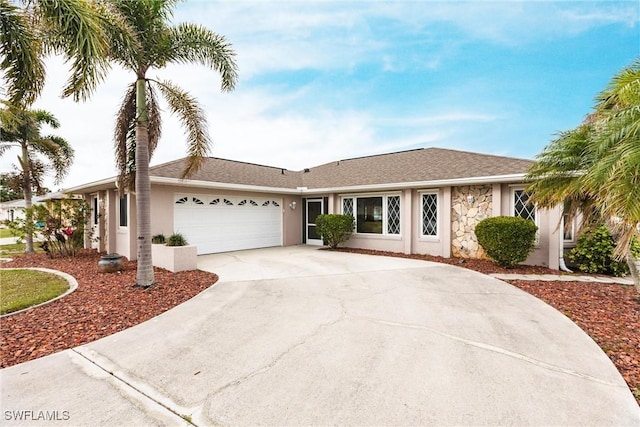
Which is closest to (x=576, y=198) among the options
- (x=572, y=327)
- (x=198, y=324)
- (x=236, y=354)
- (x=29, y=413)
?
(x=572, y=327)

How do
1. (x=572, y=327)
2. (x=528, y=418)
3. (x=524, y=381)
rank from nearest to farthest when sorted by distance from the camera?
1. (x=528, y=418)
2. (x=524, y=381)
3. (x=572, y=327)

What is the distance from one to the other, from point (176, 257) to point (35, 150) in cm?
1077

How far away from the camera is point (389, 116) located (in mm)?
15508

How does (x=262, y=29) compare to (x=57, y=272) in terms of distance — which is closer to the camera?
(x=57, y=272)

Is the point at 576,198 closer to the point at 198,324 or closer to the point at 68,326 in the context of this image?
the point at 198,324

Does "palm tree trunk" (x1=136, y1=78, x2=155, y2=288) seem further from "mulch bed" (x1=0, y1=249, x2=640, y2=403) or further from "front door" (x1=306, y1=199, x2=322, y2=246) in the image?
"front door" (x1=306, y1=199, x2=322, y2=246)

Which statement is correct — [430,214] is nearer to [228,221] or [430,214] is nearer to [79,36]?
[228,221]

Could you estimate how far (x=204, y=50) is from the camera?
6.88m

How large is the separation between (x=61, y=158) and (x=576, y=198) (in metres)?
19.3

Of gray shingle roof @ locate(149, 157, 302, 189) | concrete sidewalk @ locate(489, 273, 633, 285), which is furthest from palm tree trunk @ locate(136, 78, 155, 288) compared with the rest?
concrete sidewalk @ locate(489, 273, 633, 285)

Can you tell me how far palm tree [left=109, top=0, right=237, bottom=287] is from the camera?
20.1 ft

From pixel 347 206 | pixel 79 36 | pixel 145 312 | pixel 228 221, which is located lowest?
pixel 145 312

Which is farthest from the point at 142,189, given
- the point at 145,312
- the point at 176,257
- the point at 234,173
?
the point at 234,173

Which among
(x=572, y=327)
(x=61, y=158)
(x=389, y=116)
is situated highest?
(x=389, y=116)
